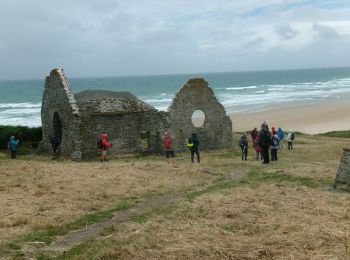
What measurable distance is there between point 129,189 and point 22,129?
16.9m

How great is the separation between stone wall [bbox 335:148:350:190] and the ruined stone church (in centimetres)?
1332

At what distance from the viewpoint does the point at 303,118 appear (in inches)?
2226

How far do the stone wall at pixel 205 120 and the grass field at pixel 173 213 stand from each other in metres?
7.98

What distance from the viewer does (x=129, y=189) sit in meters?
16.0

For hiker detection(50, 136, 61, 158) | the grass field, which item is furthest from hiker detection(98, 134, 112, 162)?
the grass field

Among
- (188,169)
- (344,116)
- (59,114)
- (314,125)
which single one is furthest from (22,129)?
(344,116)

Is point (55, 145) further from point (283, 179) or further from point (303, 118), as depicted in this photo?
point (303, 118)

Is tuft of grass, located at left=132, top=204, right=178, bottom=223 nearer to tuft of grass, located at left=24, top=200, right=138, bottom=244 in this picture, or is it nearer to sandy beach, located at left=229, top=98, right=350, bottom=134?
tuft of grass, located at left=24, top=200, right=138, bottom=244

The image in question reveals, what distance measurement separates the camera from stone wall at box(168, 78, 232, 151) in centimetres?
2883

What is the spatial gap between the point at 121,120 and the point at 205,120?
568 centimetres

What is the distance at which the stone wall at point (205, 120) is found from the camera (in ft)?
94.6

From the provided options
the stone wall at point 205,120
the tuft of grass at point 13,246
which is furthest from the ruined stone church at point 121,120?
the tuft of grass at point 13,246

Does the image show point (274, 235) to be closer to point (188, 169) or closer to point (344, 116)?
point (188, 169)

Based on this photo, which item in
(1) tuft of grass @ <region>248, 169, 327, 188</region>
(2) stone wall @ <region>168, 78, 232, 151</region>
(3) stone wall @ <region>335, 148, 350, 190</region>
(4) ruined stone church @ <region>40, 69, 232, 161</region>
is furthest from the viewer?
(2) stone wall @ <region>168, 78, 232, 151</region>
